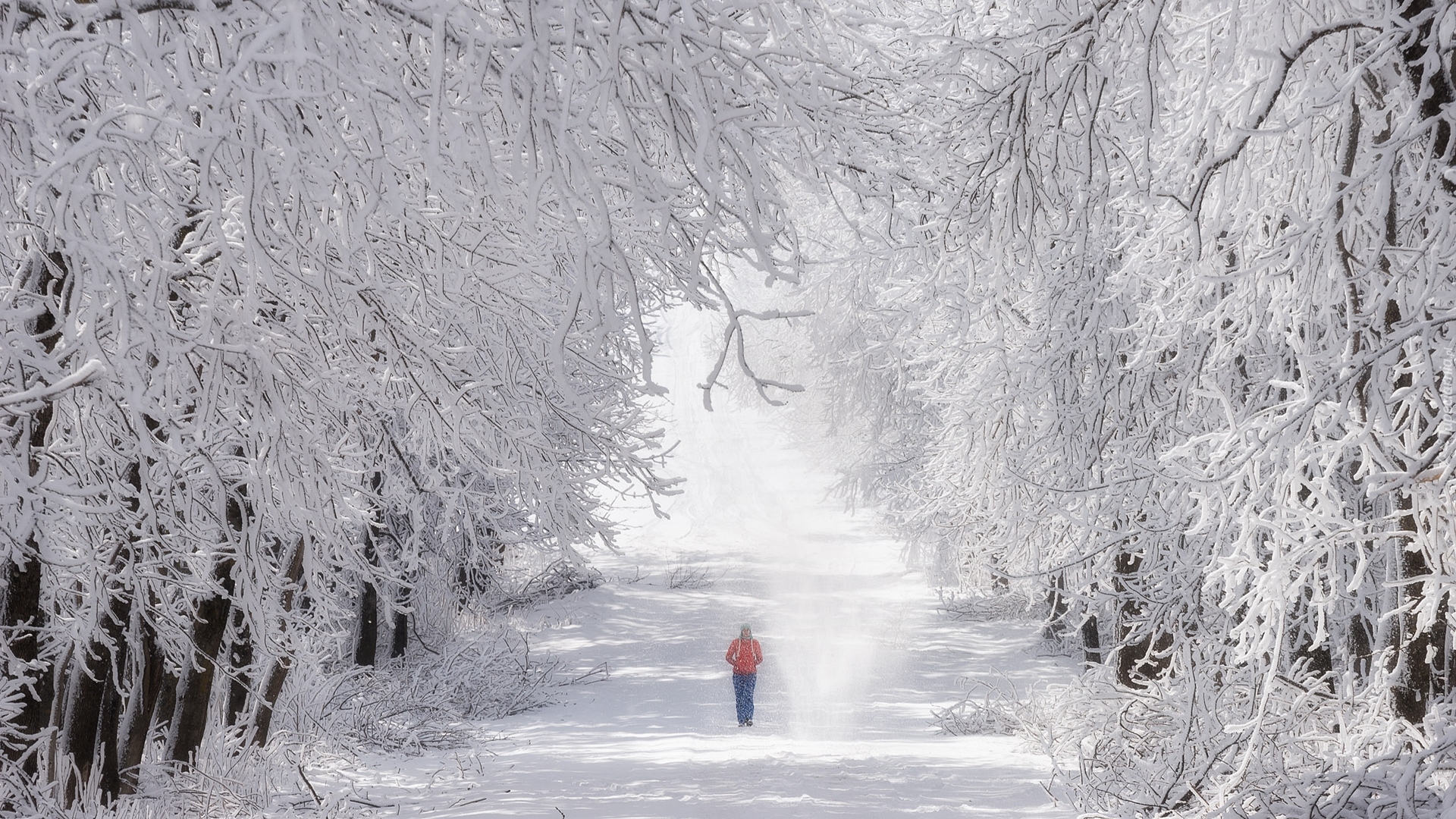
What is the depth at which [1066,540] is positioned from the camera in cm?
979

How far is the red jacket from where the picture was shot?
491 inches

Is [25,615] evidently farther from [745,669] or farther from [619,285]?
[745,669]

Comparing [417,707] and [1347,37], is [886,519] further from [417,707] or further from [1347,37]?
[1347,37]

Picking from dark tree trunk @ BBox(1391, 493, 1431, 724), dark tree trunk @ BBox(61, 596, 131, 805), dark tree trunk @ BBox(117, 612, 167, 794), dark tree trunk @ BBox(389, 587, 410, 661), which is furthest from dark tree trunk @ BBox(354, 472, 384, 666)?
dark tree trunk @ BBox(1391, 493, 1431, 724)

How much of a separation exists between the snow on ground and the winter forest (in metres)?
0.95

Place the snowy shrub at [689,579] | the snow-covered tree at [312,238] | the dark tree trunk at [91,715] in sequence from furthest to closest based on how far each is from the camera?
the snowy shrub at [689,579] < the dark tree trunk at [91,715] < the snow-covered tree at [312,238]

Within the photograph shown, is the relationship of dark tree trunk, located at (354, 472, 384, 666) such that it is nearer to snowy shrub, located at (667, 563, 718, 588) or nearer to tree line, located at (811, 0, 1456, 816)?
tree line, located at (811, 0, 1456, 816)

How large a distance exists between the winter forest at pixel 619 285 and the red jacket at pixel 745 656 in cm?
451

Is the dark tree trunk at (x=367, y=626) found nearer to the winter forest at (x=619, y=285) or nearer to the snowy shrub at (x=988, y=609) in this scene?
the winter forest at (x=619, y=285)

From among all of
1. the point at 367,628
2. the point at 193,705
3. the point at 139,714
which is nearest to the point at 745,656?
the point at 367,628

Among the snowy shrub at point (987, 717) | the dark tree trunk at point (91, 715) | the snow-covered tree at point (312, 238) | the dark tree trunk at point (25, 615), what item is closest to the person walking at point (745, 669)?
the snowy shrub at point (987, 717)

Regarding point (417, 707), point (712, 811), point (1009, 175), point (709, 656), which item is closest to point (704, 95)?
point (1009, 175)

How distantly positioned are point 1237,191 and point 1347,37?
1.03 m

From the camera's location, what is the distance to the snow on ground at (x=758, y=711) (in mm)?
7734
